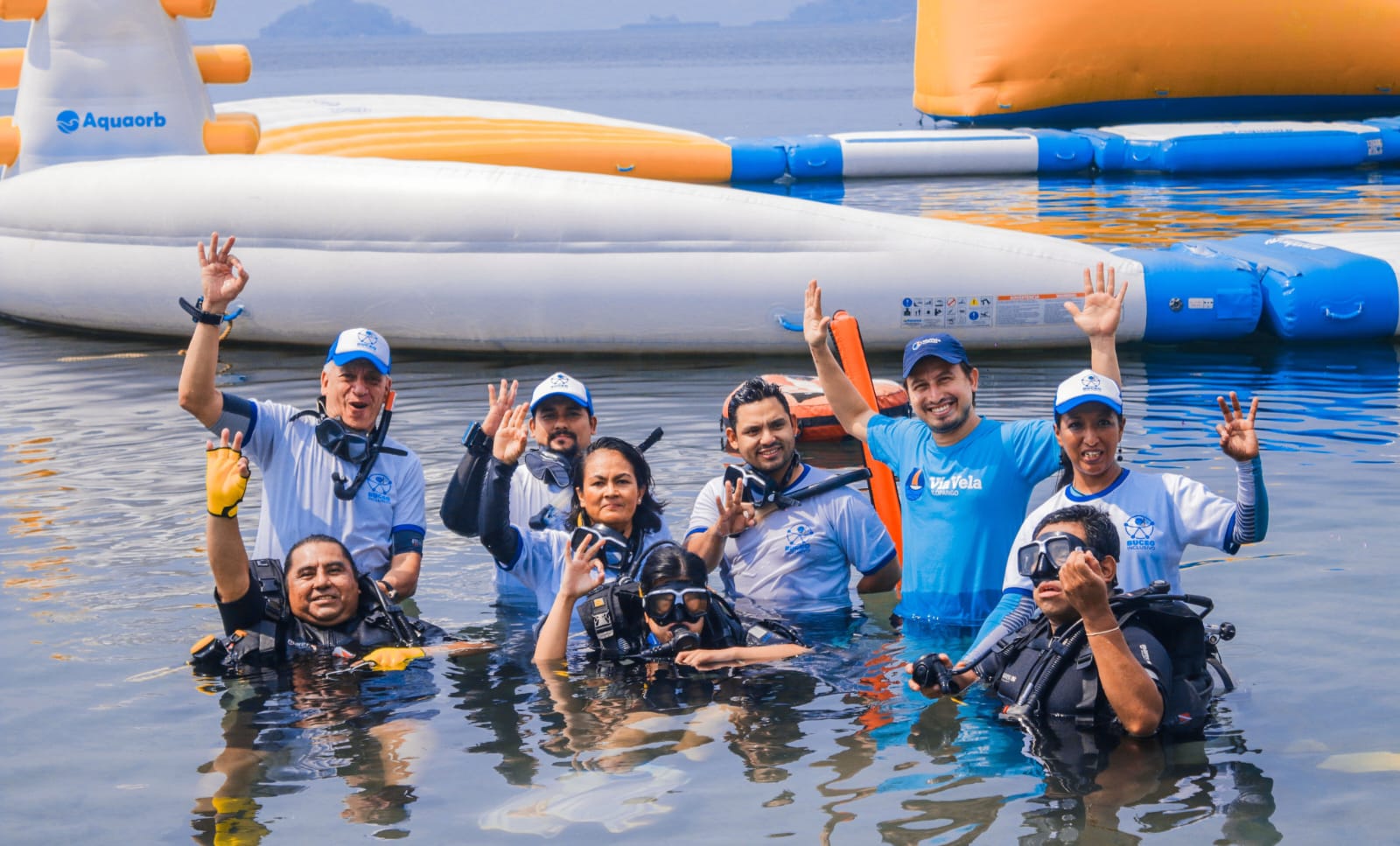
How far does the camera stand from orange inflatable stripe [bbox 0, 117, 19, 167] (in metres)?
14.1

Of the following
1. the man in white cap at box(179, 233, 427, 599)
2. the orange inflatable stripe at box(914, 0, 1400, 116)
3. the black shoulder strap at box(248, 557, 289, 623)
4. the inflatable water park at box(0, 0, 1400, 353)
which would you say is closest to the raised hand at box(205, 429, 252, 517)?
the black shoulder strap at box(248, 557, 289, 623)

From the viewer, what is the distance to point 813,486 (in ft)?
22.0

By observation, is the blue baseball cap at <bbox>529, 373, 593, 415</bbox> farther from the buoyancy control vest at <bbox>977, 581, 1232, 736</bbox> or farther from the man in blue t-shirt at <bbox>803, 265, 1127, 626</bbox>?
the buoyancy control vest at <bbox>977, 581, 1232, 736</bbox>

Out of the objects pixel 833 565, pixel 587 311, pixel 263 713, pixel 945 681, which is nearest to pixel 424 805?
pixel 263 713

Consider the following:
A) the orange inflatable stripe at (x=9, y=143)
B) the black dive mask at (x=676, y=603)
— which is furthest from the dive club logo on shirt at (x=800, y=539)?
the orange inflatable stripe at (x=9, y=143)

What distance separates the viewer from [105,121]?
14047 mm

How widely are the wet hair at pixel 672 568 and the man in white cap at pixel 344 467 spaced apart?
1270 mm

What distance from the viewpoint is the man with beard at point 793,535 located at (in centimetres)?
666

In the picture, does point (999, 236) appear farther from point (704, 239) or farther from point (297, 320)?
point (297, 320)

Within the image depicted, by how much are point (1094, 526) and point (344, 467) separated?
341cm

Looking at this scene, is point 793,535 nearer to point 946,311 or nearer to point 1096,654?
point 1096,654

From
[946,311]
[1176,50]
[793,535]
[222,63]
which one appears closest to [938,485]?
[793,535]

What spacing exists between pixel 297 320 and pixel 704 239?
3.54m

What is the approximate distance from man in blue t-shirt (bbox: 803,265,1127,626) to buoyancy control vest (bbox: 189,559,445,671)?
2194mm
